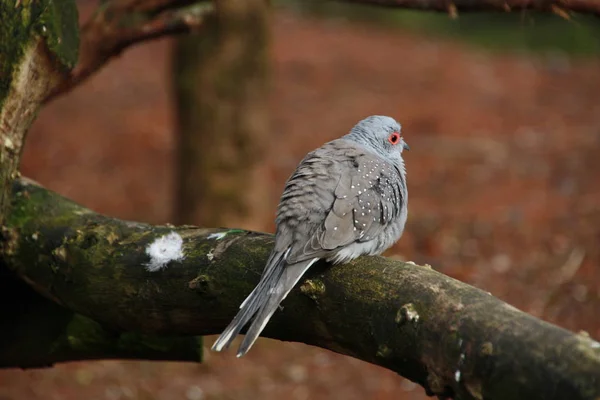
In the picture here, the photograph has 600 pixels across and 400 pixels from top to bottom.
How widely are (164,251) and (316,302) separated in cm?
73

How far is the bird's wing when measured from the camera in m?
3.25

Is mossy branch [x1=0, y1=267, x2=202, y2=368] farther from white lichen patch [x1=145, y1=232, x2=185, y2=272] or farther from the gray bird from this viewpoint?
the gray bird

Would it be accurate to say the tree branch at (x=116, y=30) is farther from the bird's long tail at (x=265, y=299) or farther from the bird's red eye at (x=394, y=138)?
the bird's long tail at (x=265, y=299)

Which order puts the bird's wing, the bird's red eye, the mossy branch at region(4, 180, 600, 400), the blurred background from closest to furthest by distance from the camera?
the mossy branch at region(4, 180, 600, 400)
the bird's wing
the bird's red eye
the blurred background

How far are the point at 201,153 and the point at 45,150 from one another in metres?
4.54

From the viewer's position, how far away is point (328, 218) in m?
3.40

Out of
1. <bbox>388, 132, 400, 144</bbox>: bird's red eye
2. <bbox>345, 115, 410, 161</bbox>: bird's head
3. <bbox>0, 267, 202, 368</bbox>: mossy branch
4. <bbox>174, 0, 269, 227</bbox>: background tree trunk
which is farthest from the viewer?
<bbox>174, 0, 269, 227</bbox>: background tree trunk

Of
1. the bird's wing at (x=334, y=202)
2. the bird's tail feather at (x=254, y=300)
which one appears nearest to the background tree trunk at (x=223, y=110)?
the bird's wing at (x=334, y=202)

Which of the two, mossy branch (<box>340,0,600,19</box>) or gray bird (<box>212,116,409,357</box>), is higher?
mossy branch (<box>340,0,600,19</box>)

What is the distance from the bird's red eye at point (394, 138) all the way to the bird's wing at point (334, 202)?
47cm

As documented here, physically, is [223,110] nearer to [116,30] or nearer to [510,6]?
[116,30]

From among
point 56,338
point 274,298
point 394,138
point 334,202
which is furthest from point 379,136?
point 56,338

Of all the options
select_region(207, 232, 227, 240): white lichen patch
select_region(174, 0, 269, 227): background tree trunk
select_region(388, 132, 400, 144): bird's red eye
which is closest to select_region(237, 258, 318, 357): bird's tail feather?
select_region(207, 232, 227, 240): white lichen patch

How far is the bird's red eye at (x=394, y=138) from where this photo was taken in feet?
14.1
